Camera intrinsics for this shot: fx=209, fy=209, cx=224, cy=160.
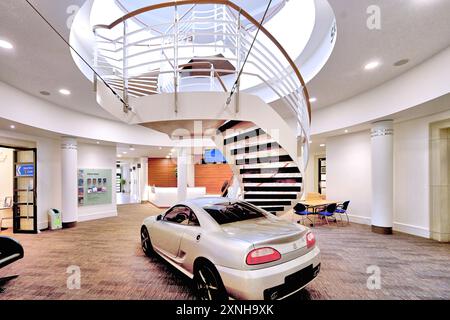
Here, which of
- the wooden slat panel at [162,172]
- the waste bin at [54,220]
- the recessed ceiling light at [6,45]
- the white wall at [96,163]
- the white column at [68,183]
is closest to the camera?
the recessed ceiling light at [6,45]

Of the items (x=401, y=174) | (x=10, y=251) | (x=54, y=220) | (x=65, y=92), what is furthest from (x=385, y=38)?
(x=54, y=220)

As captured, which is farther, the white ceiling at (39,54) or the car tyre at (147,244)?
the car tyre at (147,244)

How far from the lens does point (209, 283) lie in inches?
88.0

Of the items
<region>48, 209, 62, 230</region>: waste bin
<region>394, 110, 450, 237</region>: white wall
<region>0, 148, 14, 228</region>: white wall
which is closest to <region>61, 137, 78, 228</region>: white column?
<region>48, 209, 62, 230</region>: waste bin

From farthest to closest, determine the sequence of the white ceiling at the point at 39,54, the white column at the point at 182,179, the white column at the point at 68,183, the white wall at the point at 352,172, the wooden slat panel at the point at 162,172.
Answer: the wooden slat panel at the point at 162,172 < the white column at the point at 182,179 < the white wall at the point at 352,172 < the white column at the point at 68,183 < the white ceiling at the point at 39,54

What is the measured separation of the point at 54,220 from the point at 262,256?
21.8 feet

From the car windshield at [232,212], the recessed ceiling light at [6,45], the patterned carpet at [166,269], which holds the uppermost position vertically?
the recessed ceiling light at [6,45]

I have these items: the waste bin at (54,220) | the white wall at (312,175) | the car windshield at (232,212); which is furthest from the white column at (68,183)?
the white wall at (312,175)

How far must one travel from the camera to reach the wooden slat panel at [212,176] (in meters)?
12.6

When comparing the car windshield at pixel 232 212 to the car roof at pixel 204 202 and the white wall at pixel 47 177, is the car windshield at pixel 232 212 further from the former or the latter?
the white wall at pixel 47 177

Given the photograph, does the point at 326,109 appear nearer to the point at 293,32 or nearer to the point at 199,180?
the point at 293,32

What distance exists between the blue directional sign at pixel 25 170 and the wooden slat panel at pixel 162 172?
722 centimetres

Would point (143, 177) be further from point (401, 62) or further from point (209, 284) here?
point (401, 62)
